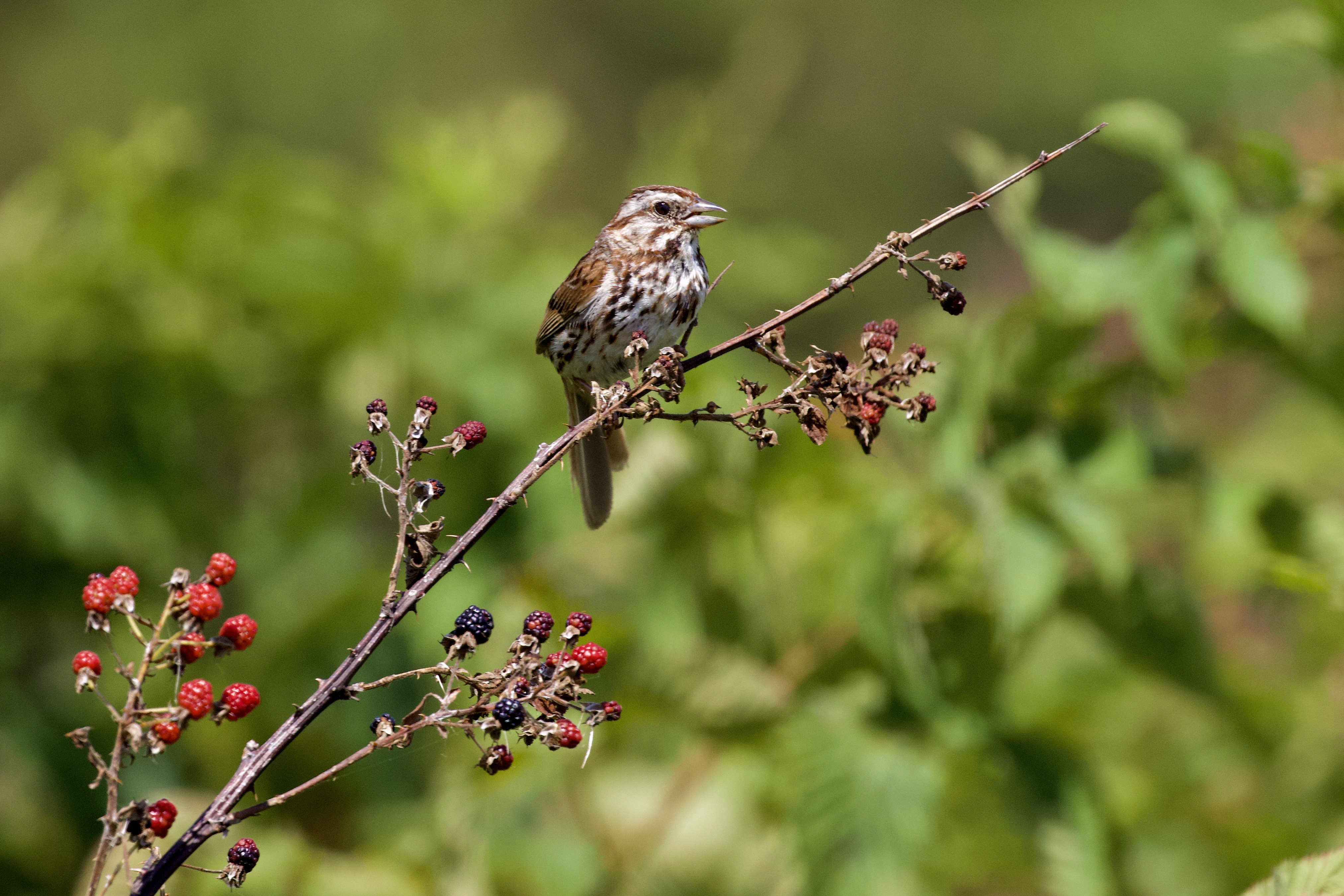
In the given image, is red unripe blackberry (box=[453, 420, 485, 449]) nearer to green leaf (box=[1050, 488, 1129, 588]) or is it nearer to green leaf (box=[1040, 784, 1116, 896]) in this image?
green leaf (box=[1050, 488, 1129, 588])

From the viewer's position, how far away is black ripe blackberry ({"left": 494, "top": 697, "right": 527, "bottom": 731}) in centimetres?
117

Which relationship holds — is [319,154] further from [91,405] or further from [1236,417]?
[1236,417]

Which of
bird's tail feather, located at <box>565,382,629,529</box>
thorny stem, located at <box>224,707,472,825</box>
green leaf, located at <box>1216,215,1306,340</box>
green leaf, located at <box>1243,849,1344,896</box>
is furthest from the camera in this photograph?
green leaf, located at <box>1216,215,1306,340</box>

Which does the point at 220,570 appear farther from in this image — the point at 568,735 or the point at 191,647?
the point at 568,735

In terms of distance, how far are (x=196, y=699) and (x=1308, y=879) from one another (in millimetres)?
1277

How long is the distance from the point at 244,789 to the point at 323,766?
2403mm

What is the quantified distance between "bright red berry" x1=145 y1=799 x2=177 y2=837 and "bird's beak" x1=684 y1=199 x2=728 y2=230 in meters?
1.88

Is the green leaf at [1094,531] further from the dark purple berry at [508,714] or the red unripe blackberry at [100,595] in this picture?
the red unripe blackberry at [100,595]

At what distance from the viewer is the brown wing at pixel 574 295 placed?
2895 mm

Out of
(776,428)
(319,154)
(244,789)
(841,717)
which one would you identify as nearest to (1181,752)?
(841,717)

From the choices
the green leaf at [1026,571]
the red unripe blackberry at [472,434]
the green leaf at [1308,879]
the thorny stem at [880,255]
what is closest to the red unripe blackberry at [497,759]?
the red unripe blackberry at [472,434]

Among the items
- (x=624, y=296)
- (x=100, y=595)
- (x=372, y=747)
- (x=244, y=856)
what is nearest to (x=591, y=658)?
(x=372, y=747)

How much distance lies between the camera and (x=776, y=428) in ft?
9.83

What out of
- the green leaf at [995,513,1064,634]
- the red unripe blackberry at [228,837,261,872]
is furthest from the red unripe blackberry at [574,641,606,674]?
the green leaf at [995,513,1064,634]
